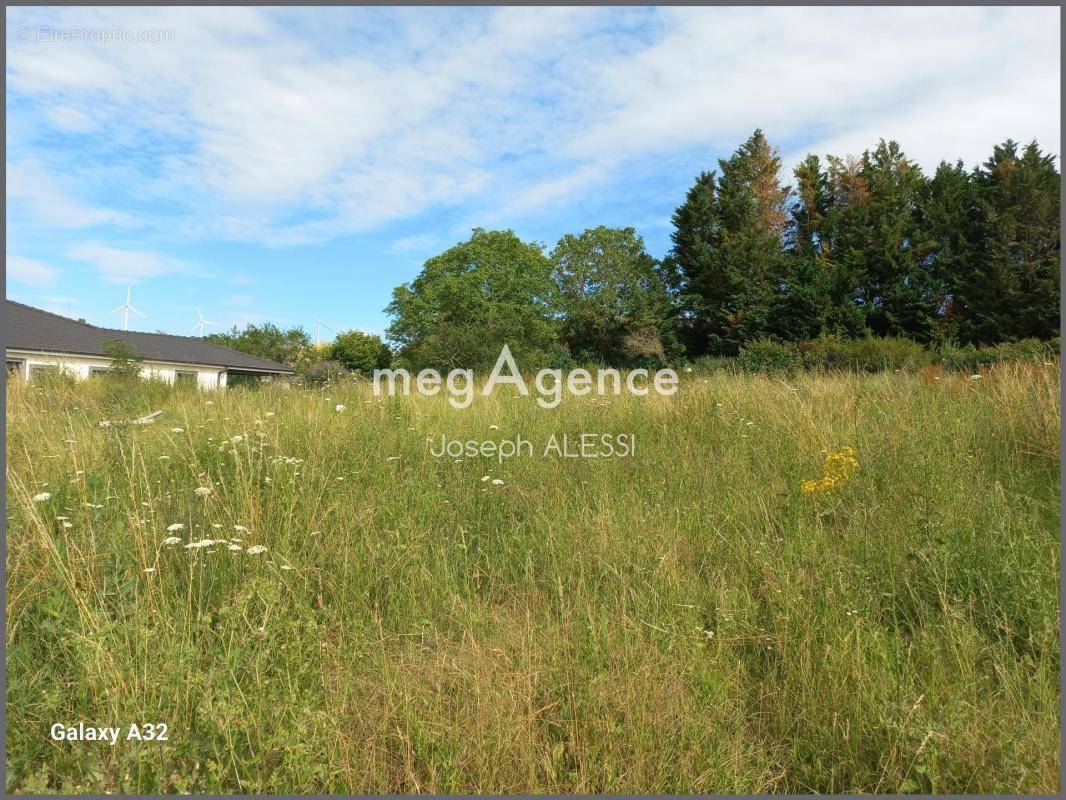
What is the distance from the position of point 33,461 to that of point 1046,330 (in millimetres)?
26878

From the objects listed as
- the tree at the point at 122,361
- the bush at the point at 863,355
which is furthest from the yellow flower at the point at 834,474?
the tree at the point at 122,361

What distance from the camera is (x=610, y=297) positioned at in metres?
27.3

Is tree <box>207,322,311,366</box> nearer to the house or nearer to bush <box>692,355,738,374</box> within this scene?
the house

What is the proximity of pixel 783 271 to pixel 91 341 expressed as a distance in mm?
31609

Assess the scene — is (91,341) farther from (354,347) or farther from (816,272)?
(816,272)

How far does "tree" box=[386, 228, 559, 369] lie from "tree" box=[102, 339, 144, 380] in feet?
26.1

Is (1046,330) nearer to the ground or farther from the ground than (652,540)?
farther from the ground

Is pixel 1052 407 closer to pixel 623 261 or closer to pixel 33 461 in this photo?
pixel 33 461

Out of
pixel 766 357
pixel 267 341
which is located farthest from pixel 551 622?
pixel 267 341

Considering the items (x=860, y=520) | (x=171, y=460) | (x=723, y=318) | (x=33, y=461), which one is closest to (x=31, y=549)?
(x=171, y=460)

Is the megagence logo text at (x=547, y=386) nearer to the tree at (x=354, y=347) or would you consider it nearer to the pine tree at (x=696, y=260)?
the pine tree at (x=696, y=260)

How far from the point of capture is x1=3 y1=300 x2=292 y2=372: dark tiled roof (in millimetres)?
20845

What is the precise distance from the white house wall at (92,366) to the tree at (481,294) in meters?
7.08

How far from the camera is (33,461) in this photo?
13.6 feet
